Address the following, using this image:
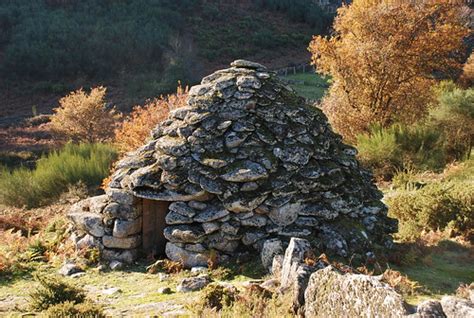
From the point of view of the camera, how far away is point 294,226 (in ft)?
18.5

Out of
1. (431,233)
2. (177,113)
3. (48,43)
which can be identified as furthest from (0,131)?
(431,233)

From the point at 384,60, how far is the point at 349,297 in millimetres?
10007

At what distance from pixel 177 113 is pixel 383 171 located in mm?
6462

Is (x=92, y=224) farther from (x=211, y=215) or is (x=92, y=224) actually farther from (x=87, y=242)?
(x=211, y=215)

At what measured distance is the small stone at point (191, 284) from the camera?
496cm

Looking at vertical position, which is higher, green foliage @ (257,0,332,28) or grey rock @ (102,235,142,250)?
green foliage @ (257,0,332,28)

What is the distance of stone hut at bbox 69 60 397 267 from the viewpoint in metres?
5.55

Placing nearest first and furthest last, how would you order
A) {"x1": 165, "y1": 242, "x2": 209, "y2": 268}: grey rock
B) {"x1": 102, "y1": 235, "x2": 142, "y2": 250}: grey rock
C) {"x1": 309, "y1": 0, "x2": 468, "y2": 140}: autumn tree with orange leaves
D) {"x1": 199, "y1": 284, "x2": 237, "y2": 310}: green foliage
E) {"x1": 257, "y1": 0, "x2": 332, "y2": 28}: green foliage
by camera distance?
{"x1": 199, "y1": 284, "x2": 237, "y2": 310}: green foliage < {"x1": 165, "y1": 242, "x2": 209, "y2": 268}: grey rock < {"x1": 102, "y1": 235, "x2": 142, "y2": 250}: grey rock < {"x1": 309, "y1": 0, "x2": 468, "y2": 140}: autumn tree with orange leaves < {"x1": 257, "y1": 0, "x2": 332, "y2": 28}: green foliage

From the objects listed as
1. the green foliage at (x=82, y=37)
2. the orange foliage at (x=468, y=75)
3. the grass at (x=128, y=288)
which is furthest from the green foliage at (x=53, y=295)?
the green foliage at (x=82, y=37)

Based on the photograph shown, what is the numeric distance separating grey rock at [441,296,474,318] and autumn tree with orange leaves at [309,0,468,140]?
33.7 feet

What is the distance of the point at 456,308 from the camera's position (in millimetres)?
2875

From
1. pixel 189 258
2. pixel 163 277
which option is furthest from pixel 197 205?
pixel 163 277

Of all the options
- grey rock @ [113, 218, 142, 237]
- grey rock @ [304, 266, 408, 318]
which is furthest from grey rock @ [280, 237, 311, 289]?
grey rock @ [113, 218, 142, 237]

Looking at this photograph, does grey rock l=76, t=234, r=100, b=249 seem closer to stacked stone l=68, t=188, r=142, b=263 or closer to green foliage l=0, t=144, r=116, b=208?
stacked stone l=68, t=188, r=142, b=263
